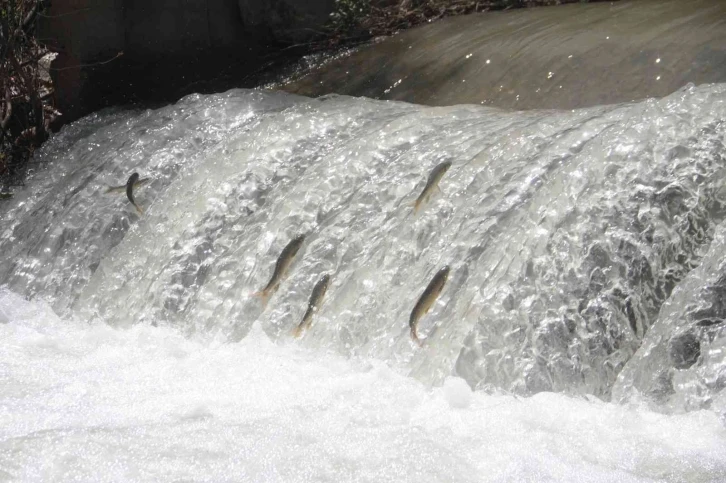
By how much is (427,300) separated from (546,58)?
2659mm

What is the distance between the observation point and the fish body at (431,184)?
4535 mm

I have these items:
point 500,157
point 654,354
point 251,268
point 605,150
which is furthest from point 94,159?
point 654,354

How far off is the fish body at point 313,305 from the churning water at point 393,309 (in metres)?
0.04

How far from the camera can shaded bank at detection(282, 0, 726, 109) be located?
550cm

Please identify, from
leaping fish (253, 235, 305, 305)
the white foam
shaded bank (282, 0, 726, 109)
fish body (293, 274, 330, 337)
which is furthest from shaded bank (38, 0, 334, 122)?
the white foam

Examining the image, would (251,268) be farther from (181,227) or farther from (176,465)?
(176,465)

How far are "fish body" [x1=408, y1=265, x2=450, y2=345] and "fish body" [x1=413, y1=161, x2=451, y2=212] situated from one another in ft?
2.10

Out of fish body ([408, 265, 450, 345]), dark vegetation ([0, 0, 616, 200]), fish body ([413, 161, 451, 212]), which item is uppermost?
dark vegetation ([0, 0, 616, 200])

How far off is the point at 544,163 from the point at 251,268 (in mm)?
1514

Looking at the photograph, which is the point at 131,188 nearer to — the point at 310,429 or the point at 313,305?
the point at 313,305

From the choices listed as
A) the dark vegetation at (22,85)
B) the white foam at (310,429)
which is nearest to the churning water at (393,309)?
the white foam at (310,429)

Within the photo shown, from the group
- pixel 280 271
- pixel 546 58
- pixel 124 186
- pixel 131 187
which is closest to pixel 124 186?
pixel 124 186

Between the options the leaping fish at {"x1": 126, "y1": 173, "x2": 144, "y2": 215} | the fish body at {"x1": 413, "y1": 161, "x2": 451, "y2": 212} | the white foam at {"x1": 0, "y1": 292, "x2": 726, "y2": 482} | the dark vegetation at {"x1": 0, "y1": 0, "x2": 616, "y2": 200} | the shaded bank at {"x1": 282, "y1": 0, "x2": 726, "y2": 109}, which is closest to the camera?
the white foam at {"x1": 0, "y1": 292, "x2": 726, "y2": 482}

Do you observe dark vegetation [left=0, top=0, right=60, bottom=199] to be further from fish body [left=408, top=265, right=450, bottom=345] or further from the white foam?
fish body [left=408, top=265, right=450, bottom=345]
